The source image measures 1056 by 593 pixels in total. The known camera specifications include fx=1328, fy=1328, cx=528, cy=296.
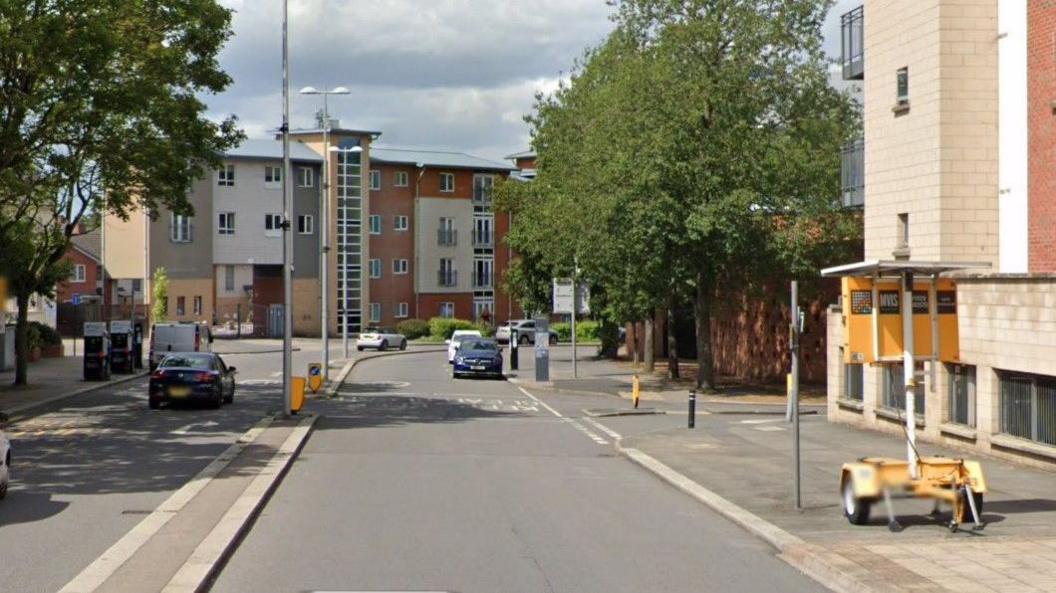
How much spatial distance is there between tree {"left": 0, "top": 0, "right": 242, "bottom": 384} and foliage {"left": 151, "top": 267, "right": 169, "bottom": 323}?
45.6 m

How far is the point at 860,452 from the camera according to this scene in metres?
23.2

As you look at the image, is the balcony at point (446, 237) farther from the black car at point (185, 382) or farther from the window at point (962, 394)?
the window at point (962, 394)

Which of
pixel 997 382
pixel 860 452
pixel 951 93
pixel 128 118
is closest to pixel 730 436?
pixel 860 452

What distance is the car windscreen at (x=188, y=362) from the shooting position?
Answer: 110 ft

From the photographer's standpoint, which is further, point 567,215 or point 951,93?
point 567,215

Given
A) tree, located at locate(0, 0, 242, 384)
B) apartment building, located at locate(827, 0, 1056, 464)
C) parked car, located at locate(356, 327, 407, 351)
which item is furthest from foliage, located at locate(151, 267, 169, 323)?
apartment building, located at locate(827, 0, 1056, 464)

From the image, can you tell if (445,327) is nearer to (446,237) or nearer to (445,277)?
(445,277)

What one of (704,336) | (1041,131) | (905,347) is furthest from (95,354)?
(905,347)

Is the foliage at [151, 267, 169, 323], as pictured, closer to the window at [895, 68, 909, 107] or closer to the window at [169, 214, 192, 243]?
the window at [169, 214, 192, 243]

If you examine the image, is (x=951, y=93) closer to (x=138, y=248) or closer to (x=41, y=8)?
(x=41, y=8)

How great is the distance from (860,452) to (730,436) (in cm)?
366

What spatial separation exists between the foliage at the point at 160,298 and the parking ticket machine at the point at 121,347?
103 feet

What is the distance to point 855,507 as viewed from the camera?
14.3 metres

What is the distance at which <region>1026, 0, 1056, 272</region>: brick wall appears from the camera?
77.0 feet
